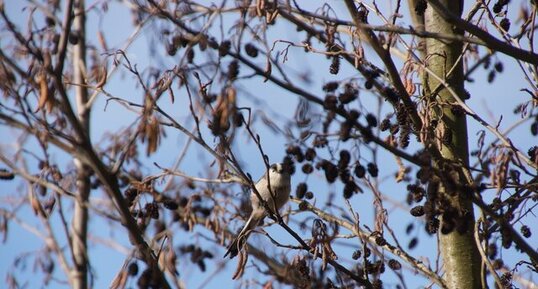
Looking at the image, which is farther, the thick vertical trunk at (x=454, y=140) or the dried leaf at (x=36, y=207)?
the thick vertical trunk at (x=454, y=140)

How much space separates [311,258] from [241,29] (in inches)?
47.6

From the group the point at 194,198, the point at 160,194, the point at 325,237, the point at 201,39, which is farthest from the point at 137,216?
the point at 201,39

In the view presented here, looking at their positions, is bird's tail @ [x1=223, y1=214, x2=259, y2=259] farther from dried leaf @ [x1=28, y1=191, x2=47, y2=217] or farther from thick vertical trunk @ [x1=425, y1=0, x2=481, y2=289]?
thick vertical trunk @ [x1=425, y1=0, x2=481, y2=289]

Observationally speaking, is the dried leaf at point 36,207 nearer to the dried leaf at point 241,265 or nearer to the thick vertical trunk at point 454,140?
the dried leaf at point 241,265

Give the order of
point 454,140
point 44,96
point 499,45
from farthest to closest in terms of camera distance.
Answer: point 454,140 < point 499,45 < point 44,96

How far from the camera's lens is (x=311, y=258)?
3500 millimetres

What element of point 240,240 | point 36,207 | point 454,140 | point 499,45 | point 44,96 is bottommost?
point 36,207

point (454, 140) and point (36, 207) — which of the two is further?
point (454, 140)

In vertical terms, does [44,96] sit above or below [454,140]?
below

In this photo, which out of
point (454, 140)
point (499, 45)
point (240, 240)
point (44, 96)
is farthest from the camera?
point (454, 140)

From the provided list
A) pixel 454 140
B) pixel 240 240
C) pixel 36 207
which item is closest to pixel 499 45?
pixel 454 140

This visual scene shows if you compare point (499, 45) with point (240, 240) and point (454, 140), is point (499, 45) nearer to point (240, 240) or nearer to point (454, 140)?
point (454, 140)

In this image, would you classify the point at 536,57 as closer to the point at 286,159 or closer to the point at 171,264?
the point at 286,159

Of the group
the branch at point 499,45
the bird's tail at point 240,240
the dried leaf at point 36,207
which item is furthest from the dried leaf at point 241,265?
the branch at point 499,45
